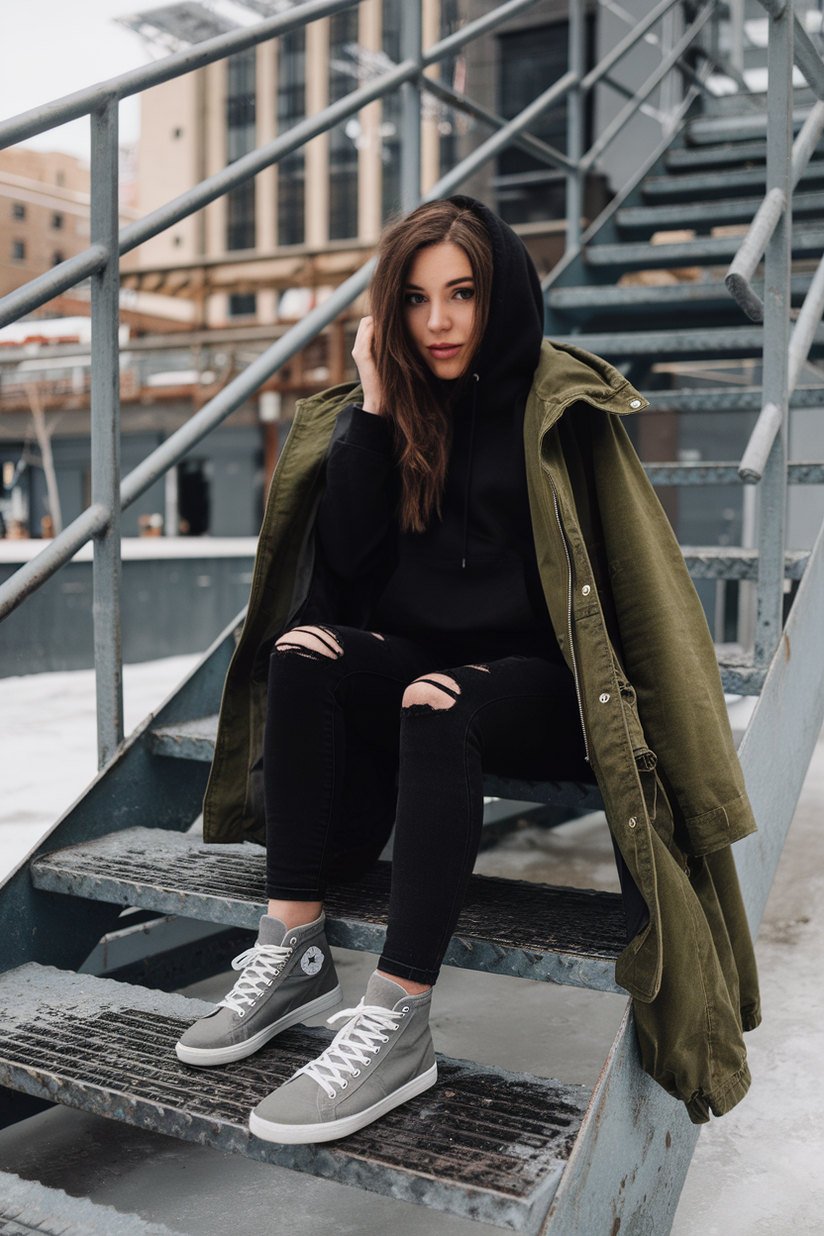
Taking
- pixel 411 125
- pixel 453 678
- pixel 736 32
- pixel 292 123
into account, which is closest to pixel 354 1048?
pixel 453 678

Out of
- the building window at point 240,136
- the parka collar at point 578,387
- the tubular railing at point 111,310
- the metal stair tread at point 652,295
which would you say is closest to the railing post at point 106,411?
the tubular railing at point 111,310

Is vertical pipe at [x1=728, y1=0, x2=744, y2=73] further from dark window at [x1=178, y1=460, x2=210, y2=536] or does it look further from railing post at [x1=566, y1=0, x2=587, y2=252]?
dark window at [x1=178, y1=460, x2=210, y2=536]

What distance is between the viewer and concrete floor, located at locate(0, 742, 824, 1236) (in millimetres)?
1406

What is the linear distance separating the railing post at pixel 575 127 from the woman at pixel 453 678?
2.04m

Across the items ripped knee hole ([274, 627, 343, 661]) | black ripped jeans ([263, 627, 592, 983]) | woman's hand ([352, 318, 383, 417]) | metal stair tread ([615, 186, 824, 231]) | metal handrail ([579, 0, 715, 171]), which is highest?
metal handrail ([579, 0, 715, 171])

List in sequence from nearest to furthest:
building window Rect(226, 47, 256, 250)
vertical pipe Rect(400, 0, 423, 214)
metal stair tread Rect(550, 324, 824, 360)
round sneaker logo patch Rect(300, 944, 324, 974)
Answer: round sneaker logo patch Rect(300, 944, 324, 974) < vertical pipe Rect(400, 0, 423, 214) < metal stair tread Rect(550, 324, 824, 360) < building window Rect(226, 47, 256, 250)

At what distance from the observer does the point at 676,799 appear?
1.26 metres

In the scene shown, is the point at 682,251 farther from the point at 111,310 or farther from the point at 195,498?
the point at 195,498

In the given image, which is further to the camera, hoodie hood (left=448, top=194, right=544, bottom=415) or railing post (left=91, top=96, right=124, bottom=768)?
railing post (left=91, top=96, right=124, bottom=768)

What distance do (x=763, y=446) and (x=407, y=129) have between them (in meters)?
1.34

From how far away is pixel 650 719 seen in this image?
127 centimetres

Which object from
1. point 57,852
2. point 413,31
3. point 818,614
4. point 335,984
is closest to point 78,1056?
point 335,984

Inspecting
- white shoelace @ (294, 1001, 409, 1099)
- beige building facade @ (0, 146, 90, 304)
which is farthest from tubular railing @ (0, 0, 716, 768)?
beige building facade @ (0, 146, 90, 304)

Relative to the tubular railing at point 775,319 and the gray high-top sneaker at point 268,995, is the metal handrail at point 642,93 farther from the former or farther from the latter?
the gray high-top sneaker at point 268,995
